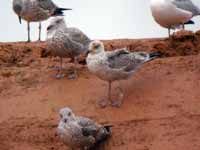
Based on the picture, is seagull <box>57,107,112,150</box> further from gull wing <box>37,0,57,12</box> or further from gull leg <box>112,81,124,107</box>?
gull wing <box>37,0,57,12</box>

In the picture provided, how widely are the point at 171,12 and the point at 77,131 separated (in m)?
5.42

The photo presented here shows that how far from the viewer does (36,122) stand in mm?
19031

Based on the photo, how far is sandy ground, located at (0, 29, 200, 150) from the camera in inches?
725

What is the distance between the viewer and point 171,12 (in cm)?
2222

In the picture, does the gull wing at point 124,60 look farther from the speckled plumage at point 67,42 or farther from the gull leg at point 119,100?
the speckled plumage at point 67,42

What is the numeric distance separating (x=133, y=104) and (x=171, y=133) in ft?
3.85

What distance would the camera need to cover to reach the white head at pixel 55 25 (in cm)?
2075

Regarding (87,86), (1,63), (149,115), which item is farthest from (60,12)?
(149,115)

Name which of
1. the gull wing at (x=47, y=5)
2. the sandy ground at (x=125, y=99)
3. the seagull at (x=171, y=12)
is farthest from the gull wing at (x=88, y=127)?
the gull wing at (x=47, y=5)

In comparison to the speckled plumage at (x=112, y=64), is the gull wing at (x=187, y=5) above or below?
below

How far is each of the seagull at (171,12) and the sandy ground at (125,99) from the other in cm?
39

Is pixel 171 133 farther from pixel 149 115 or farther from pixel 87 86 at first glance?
pixel 87 86

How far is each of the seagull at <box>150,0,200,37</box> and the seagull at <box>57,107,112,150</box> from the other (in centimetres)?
490

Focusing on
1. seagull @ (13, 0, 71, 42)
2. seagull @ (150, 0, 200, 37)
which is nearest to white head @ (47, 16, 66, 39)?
seagull @ (150, 0, 200, 37)
